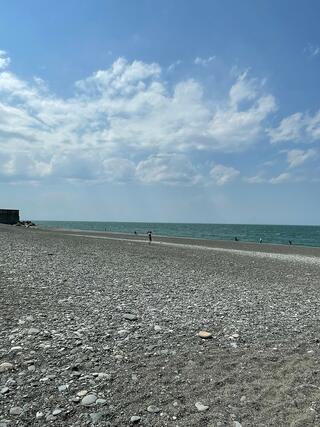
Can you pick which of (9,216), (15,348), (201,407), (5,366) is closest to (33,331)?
(15,348)

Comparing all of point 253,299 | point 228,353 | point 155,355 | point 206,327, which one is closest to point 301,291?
point 253,299

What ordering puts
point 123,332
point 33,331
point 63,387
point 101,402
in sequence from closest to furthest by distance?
point 101,402, point 63,387, point 33,331, point 123,332

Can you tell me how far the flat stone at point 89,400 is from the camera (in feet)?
17.4

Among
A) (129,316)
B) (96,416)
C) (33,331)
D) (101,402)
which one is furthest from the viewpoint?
(129,316)

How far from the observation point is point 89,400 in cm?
537

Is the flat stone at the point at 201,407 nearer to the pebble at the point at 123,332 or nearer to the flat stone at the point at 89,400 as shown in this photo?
the flat stone at the point at 89,400

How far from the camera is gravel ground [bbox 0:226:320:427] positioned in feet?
17.0

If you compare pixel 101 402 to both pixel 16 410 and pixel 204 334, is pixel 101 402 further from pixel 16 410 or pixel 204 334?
pixel 204 334

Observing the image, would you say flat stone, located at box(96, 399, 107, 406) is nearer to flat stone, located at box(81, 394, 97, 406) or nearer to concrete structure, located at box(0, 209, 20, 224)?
flat stone, located at box(81, 394, 97, 406)

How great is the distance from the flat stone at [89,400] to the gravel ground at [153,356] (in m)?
0.02

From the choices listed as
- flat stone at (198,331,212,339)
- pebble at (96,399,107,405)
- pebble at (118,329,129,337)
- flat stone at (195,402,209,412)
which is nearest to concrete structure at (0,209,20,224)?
pebble at (118,329,129,337)

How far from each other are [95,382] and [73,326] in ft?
9.50

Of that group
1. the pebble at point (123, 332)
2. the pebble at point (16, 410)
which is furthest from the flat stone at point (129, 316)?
the pebble at point (16, 410)

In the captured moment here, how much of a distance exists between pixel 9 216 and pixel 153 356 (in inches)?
4863
